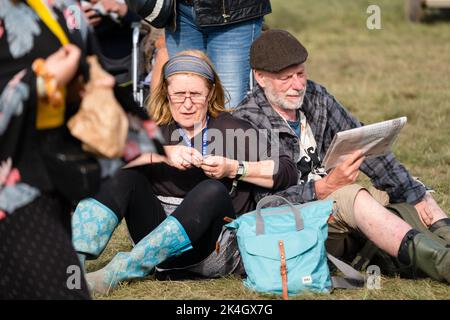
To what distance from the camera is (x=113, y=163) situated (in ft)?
10.0

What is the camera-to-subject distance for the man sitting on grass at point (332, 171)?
4184mm

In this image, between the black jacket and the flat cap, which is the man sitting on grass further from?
the black jacket

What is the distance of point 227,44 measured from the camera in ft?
17.4

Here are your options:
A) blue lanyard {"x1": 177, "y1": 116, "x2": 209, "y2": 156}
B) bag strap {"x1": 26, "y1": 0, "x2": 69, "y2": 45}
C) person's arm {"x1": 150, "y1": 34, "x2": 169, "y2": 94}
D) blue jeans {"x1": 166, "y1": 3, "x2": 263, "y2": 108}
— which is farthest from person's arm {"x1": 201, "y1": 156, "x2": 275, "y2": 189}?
person's arm {"x1": 150, "y1": 34, "x2": 169, "y2": 94}

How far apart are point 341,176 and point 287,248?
47 centimetres

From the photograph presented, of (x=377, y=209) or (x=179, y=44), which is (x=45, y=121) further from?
(x=179, y=44)

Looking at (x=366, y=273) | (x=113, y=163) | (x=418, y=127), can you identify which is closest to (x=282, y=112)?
(x=366, y=273)

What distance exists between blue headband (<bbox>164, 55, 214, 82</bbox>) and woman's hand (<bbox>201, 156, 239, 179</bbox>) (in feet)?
1.58

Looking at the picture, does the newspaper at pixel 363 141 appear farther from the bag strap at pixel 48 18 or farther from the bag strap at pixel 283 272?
the bag strap at pixel 48 18

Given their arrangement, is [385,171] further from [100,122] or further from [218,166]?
[100,122]

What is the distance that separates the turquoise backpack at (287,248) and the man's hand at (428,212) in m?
0.73

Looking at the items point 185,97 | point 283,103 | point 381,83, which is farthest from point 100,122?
point 381,83

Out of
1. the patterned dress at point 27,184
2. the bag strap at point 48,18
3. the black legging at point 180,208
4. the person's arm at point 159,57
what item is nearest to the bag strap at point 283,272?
the black legging at point 180,208

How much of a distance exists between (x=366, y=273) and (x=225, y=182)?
0.76 meters
